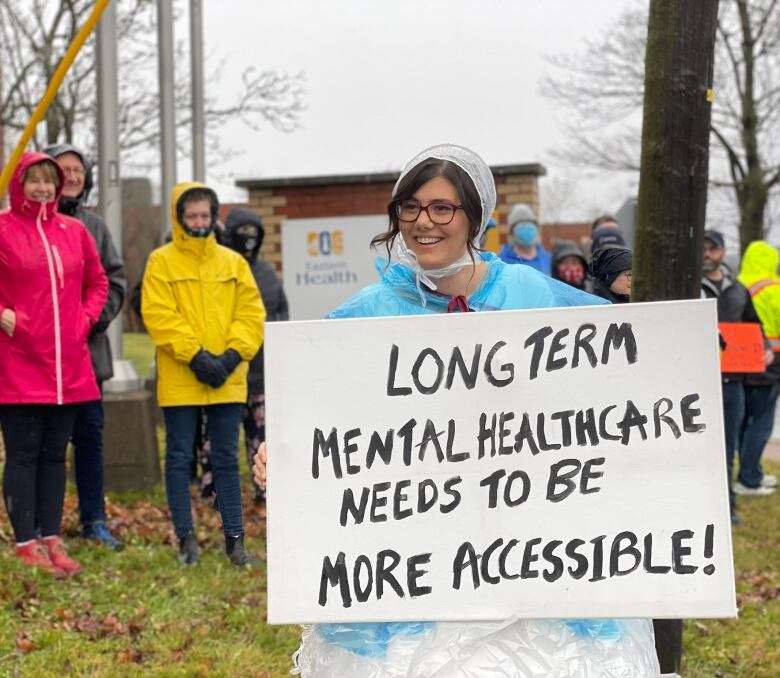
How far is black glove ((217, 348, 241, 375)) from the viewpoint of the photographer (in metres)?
5.29

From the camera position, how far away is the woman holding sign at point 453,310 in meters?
2.25

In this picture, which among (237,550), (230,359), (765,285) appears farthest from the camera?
(765,285)

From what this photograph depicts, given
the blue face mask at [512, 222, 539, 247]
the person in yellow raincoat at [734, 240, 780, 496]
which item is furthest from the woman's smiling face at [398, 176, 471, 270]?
the person in yellow raincoat at [734, 240, 780, 496]

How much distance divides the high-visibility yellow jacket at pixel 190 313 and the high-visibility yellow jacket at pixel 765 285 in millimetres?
4139

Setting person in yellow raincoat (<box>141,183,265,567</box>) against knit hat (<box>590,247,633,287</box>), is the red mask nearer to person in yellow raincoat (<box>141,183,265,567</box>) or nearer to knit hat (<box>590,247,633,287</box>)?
person in yellow raincoat (<box>141,183,265,567</box>)

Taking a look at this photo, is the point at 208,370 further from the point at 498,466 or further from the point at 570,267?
the point at 498,466

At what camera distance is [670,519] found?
220 cm

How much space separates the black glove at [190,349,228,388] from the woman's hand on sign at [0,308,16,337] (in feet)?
2.67

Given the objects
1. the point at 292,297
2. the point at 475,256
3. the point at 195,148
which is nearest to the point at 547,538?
the point at 475,256

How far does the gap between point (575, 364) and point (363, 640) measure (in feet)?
2.28

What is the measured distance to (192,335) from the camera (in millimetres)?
5332

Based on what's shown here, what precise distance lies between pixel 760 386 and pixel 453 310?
602cm

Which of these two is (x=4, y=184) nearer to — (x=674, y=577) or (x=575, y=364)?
(x=575, y=364)

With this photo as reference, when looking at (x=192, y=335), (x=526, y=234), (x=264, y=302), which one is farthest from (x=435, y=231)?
(x=526, y=234)
